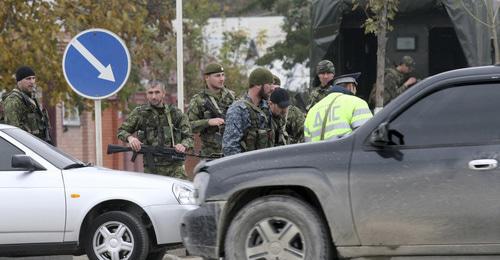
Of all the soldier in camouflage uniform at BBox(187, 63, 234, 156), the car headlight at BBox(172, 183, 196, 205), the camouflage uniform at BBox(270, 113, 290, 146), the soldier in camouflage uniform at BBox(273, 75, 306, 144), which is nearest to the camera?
the car headlight at BBox(172, 183, 196, 205)

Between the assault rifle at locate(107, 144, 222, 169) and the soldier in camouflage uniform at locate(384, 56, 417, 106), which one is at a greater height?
the soldier in camouflage uniform at locate(384, 56, 417, 106)

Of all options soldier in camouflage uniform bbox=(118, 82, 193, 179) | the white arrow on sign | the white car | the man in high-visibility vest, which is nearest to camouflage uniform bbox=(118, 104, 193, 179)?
soldier in camouflage uniform bbox=(118, 82, 193, 179)

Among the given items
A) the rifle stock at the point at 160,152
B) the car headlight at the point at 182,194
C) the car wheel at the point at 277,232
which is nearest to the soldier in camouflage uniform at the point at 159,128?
the rifle stock at the point at 160,152

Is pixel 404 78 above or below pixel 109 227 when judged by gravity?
above

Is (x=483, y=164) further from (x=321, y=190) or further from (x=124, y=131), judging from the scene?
(x=124, y=131)

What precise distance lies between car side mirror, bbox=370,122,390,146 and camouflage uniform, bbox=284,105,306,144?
400 cm

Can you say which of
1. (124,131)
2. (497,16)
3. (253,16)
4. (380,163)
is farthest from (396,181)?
(253,16)

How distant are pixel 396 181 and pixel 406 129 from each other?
1.32ft

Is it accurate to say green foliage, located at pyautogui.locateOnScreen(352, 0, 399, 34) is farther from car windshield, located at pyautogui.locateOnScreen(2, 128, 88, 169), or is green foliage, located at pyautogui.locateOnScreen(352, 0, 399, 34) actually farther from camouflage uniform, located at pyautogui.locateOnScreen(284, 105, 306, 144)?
car windshield, located at pyautogui.locateOnScreen(2, 128, 88, 169)

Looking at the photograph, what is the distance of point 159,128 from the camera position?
42.8 ft

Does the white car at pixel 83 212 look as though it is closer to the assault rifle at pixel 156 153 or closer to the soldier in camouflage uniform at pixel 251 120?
the soldier in camouflage uniform at pixel 251 120

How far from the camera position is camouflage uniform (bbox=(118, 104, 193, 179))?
1305 centimetres

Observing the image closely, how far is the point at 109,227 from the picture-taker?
36.3 ft

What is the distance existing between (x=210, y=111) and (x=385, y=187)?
4.86 metres
